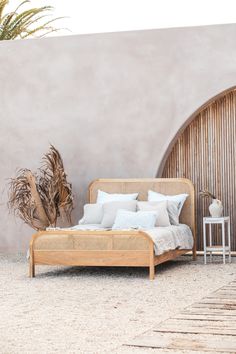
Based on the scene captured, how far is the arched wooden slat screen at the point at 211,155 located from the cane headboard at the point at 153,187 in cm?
46

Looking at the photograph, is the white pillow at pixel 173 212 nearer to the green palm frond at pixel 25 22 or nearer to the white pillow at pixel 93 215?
the white pillow at pixel 93 215

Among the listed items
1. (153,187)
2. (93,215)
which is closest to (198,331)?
(93,215)

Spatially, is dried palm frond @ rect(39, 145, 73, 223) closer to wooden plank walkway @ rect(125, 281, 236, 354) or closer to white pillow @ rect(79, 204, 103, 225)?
white pillow @ rect(79, 204, 103, 225)

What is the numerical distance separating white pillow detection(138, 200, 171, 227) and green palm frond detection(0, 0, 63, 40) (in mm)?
5546

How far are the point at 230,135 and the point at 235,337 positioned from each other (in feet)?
18.3

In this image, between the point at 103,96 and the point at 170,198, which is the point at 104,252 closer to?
the point at 170,198

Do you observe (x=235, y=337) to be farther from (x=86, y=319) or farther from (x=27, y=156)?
(x=27, y=156)

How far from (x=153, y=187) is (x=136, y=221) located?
118 cm

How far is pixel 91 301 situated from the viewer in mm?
6332

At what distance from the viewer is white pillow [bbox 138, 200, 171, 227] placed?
8.95 m

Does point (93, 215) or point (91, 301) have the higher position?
point (93, 215)

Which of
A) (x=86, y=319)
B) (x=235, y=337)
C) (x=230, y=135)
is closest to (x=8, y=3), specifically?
(x=230, y=135)

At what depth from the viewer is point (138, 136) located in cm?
1009

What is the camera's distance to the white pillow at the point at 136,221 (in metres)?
8.61
